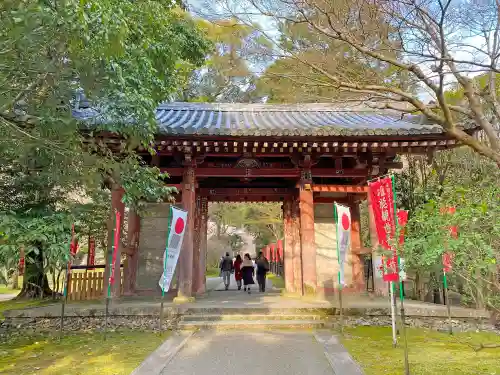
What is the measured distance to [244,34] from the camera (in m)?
5.98

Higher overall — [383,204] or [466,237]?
[383,204]

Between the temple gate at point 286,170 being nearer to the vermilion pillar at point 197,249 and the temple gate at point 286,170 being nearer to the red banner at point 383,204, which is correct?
the vermilion pillar at point 197,249

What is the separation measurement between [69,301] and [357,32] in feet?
28.2

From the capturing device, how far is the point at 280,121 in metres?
10.6

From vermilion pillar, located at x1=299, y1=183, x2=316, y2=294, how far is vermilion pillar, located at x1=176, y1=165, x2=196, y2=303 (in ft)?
9.07

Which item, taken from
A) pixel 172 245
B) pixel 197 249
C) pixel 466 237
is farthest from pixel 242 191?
pixel 466 237

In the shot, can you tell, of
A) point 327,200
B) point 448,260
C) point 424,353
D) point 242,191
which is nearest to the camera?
point 448,260

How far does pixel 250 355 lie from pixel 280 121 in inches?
279

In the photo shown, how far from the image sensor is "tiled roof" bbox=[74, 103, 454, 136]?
25.9 feet

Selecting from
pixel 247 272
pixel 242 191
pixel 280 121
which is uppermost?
pixel 280 121

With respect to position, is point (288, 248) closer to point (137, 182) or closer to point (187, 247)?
point (187, 247)

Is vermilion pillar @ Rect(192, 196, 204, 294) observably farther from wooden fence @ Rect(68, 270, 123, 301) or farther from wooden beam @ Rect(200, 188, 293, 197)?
wooden fence @ Rect(68, 270, 123, 301)

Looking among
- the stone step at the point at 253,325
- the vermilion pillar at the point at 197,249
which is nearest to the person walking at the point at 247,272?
the vermilion pillar at the point at 197,249

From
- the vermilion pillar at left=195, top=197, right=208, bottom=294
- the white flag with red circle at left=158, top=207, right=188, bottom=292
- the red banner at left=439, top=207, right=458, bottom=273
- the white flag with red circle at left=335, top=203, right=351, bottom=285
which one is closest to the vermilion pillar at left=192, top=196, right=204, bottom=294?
the vermilion pillar at left=195, top=197, right=208, bottom=294
